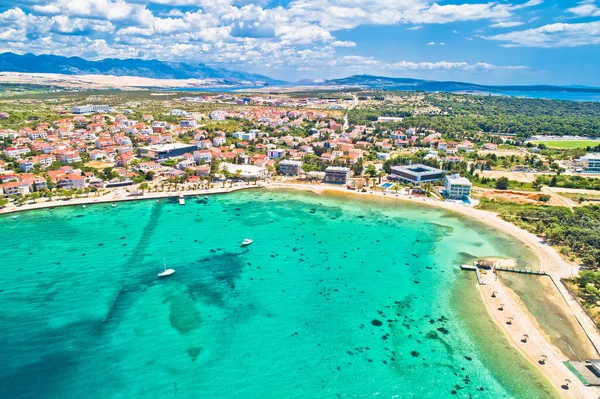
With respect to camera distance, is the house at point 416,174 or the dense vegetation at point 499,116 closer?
the house at point 416,174

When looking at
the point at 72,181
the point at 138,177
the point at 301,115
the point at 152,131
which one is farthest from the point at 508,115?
the point at 72,181

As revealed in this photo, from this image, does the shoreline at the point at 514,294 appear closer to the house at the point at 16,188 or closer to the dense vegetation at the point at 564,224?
the dense vegetation at the point at 564,224

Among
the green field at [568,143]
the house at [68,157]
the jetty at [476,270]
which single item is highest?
the green field at [568,143]

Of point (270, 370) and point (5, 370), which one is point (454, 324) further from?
point (5, 370)

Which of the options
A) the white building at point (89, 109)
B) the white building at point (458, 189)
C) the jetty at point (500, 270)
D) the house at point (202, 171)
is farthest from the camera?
the white building at point (89, 109)

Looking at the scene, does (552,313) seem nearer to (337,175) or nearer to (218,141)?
→ (337,175)

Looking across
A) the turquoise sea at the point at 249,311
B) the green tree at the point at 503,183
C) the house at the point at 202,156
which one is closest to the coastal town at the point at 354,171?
the green tree at the point at 503,183
